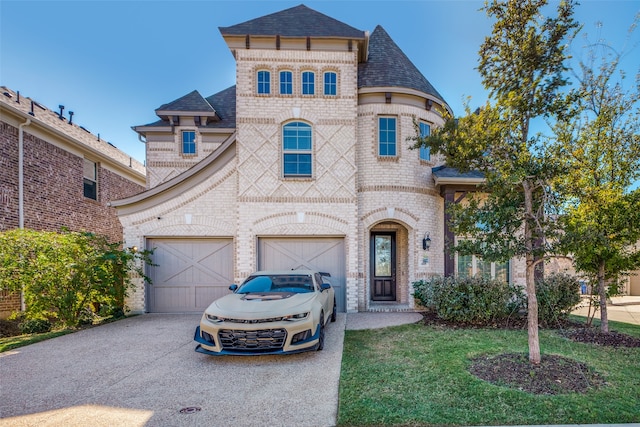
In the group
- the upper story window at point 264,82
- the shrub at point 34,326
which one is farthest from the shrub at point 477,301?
the shrub at point 34,326

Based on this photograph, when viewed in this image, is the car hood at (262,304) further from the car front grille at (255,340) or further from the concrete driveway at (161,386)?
the concrete driveway at (161,386)

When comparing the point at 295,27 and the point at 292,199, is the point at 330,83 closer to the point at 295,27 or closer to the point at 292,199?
the point at 295,27

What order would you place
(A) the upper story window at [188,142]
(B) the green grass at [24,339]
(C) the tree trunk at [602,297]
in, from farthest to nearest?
(A) the upper story window at [188,142]
(C) the tree trunk at [602,297]
(B) the green grass at [24,339]

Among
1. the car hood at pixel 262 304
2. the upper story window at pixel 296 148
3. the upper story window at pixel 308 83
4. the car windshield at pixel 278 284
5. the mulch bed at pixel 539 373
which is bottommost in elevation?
the mulch bed at pixel 539 373

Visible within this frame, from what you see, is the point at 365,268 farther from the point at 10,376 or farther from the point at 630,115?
the point at 10,376

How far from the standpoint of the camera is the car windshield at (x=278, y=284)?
6703 mm

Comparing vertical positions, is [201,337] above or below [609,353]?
above

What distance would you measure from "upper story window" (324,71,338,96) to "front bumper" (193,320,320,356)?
7030 mm

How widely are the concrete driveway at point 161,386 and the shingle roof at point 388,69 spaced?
7.66m

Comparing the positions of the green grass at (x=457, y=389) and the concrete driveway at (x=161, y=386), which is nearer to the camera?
the green grass at (x=457, y=389)

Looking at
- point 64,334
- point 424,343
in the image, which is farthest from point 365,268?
point 64,334

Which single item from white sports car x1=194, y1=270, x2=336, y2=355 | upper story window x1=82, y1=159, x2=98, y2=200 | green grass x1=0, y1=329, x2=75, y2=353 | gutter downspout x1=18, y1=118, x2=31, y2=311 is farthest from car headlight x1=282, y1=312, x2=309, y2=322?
upper story window x1=82, y1=159, x2=98, y2=200

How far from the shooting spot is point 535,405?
376cm

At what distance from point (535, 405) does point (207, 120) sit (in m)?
12.8
